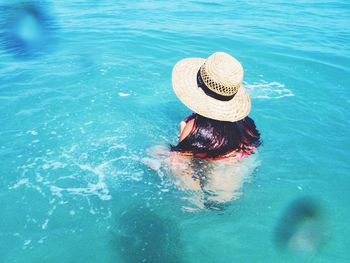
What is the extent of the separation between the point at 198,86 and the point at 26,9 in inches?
491

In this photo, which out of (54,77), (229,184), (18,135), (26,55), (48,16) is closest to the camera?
(229,184)

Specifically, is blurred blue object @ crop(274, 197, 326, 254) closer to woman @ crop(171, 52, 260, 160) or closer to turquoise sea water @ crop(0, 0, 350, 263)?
turquoise sea water @ crop(0, 0, 350, 263)

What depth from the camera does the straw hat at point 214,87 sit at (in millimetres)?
3393

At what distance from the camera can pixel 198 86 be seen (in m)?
3.70

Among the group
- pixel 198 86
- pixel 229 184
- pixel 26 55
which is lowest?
pixel 229 184

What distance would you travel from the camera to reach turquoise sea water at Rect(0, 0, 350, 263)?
409 cm

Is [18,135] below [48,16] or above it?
below

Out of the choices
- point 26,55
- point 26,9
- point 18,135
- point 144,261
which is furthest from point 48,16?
point 144,261

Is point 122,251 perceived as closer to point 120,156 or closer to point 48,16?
point 120,156

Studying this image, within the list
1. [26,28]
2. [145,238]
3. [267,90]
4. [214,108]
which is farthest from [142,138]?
[26,28]

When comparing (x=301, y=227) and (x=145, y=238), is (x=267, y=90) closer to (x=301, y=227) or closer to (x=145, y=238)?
(x=301, y=227)

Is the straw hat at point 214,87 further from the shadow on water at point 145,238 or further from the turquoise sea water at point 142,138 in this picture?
the shadow on water at point 145,238

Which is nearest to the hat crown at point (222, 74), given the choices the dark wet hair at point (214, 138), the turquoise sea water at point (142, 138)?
the dark wet hair at point (214, 138)

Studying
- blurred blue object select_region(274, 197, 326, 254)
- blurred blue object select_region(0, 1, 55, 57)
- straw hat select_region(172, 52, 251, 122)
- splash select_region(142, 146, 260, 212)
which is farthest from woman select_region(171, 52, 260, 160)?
blurred blue object select_region(0, 1, 55, 57)
